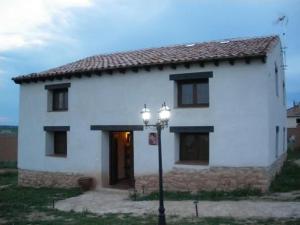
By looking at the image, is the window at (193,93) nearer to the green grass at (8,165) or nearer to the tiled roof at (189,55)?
the tiled roof at (189,55)

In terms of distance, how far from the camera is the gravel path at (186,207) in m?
11.6

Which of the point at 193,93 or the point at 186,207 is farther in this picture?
the point at 193,93

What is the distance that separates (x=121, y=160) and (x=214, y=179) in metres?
5.21

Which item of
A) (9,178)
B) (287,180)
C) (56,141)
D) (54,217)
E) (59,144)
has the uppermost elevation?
(56,141)

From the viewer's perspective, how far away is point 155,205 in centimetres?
1361

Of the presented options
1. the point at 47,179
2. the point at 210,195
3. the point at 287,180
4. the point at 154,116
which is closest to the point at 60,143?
the point at 47,179

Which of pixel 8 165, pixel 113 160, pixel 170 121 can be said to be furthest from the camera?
pixel 8 165

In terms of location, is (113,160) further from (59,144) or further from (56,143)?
(56,143)

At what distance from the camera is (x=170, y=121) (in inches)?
626

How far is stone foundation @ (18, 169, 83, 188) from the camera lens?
18.0 metres

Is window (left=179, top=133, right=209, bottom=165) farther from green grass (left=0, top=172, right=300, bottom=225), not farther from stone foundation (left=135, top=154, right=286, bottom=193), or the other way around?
green grass (left=0, top=172, right=300, bottom=225)

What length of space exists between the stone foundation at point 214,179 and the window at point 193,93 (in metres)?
2.51

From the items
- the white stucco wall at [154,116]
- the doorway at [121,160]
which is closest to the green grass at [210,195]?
the white stucco wall at [154,116]

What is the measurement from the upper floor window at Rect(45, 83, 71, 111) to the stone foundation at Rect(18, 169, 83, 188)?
117 inches
